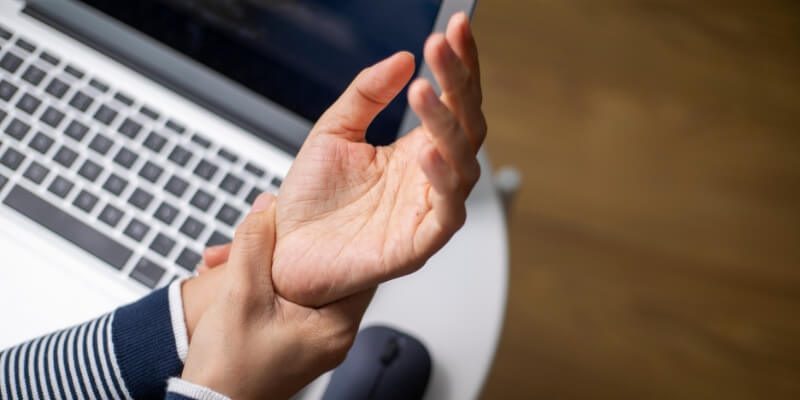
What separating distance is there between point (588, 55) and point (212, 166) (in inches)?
41.6

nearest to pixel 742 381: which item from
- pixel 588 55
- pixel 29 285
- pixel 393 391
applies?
pixel 588 55

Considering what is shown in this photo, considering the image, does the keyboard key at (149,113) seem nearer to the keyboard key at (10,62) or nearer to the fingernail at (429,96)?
the keyboard key at (10,62)

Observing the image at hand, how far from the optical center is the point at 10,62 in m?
0.72

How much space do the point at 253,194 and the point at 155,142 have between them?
0.37 feet

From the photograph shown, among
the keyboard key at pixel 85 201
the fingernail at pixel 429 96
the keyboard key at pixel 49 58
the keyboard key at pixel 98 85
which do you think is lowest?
the keyboard key at pixel 85 201

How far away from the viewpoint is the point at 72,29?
2.41 ft

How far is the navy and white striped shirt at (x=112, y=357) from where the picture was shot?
0.60 meters

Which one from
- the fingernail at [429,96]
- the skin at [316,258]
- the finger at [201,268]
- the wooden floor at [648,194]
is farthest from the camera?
the wooden floor at [648,194]

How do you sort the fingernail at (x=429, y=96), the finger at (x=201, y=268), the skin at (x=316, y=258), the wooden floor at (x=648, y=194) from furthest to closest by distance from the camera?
the wooden floor at (x=648, y=194) → the finger at (x=201, y=268) → the skin at (x=316, y=258) → the fingernail at (x=429, y=96)

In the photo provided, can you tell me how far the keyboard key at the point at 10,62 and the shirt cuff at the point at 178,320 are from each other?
11.7 inches

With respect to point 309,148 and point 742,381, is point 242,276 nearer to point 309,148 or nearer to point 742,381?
point 309,148

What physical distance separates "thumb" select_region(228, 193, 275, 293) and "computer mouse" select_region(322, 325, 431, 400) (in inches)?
4.8

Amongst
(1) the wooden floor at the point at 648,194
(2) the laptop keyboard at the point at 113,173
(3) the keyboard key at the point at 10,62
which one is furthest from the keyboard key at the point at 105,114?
(1) the wooden floor at the point at 648,194

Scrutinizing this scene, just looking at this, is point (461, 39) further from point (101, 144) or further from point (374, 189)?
point (101, 144)
